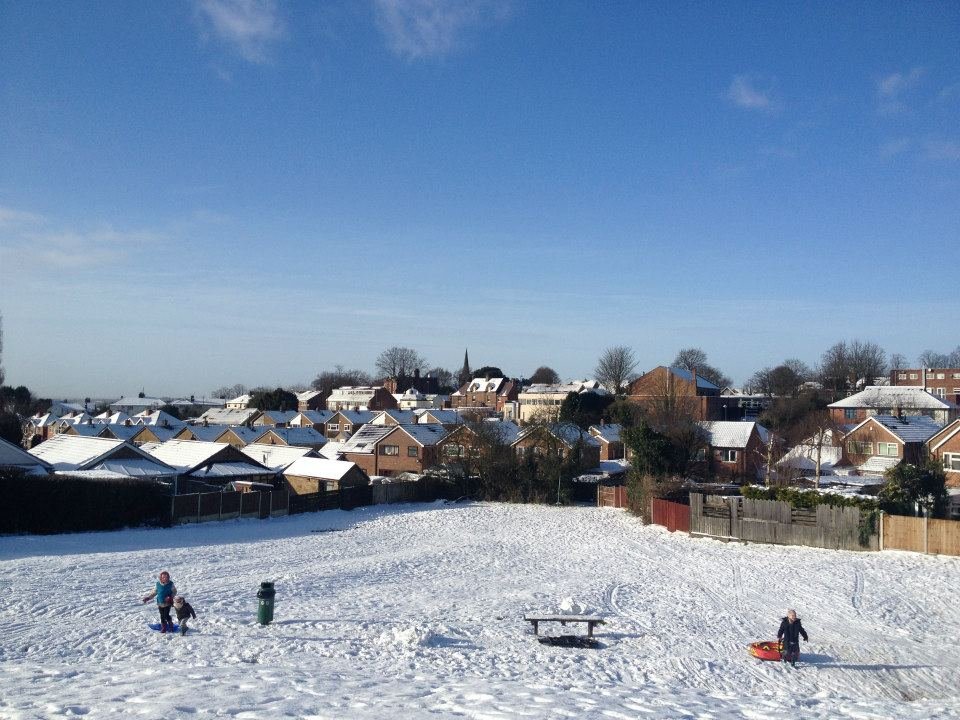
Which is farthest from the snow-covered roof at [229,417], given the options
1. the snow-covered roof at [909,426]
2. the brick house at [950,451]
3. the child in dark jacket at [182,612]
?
the child in dark jacket at [182,612]

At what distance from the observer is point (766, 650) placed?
13930 millimetres

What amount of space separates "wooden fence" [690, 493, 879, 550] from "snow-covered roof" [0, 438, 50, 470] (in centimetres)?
2846

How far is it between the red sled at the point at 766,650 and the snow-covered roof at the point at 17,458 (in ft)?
104

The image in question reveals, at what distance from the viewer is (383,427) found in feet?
199

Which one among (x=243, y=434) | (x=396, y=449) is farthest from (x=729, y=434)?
(x=243, y=434)

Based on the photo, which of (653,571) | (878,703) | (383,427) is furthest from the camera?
(383,427)

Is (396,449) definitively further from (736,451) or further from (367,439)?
(736,451)

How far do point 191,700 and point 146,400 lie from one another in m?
177

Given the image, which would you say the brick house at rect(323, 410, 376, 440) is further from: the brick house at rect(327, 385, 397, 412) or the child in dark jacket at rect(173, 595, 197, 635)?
the child in dark jacket at rect(173, 595, 197, 635)

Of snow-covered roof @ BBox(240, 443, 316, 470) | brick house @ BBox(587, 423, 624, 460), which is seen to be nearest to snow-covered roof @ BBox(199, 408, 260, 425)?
snow-covered roof @ BBox(240, 443, 316, 470)

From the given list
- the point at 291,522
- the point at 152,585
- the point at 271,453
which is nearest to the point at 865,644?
the point at 152,585

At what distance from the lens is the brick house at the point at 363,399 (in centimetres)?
11605

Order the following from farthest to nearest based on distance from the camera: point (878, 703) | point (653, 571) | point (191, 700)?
point (653, 571) < point (878, 703) < point (191, 700)

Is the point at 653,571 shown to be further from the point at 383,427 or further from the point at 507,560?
the point at 383,427
